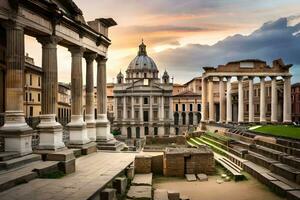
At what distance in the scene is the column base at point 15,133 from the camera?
50.1 ft

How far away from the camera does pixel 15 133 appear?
15.2 metres

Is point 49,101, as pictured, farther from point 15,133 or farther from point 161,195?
→ point 161,195

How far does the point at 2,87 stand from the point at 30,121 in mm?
5620

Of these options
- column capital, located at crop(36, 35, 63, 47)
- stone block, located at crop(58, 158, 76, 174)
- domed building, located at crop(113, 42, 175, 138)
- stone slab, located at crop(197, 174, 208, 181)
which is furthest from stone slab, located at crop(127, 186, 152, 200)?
domed building, located at crop(113, 42, 175, 138)

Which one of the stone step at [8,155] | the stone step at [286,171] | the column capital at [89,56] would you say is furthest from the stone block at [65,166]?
the column capital at [89,56]

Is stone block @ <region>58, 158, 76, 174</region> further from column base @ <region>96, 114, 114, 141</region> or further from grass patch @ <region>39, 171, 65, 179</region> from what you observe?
column base @ <region>96, 114, 114, 141</region>

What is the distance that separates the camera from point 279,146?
910 inches

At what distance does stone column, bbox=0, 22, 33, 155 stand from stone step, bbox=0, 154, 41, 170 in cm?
25

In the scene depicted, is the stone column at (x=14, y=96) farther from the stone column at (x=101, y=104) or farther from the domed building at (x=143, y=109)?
the domed building at (x=143, y=109)

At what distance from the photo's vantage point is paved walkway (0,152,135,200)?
461 inches


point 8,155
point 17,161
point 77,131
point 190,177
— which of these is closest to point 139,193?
point 17,161

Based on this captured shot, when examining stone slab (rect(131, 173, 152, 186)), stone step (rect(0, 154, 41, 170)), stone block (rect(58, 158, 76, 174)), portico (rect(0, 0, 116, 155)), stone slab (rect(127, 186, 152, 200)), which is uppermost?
portico (rect(0, 0, 116, 155))

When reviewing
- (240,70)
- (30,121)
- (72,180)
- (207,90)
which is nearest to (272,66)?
(240,70)

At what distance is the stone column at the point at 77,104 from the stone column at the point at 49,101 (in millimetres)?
3082
